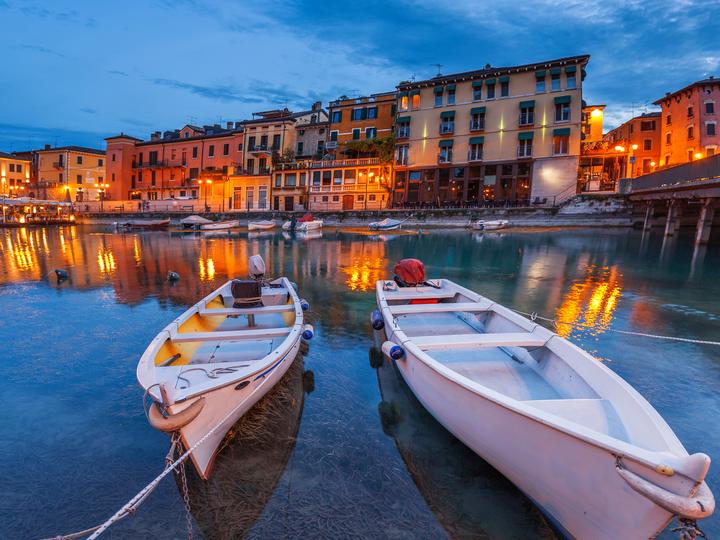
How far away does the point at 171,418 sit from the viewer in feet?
11.1

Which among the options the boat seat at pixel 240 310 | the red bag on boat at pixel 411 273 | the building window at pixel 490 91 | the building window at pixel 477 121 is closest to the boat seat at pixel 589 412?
the boat seat at pixel 240 310

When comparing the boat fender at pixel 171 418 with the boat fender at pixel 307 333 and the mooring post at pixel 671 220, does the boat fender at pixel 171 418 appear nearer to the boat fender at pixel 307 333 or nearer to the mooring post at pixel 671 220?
the boat fender at pixel 307 333

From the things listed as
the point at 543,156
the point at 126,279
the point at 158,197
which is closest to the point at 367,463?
the point at 126,279

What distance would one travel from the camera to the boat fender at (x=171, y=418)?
10.9 ft

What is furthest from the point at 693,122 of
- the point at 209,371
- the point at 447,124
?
the point at 209,371

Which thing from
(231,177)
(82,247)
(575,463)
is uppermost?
(231,177)

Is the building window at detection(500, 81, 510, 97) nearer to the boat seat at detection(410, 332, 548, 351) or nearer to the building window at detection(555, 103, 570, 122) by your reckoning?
the building window at detection(555, 103, 570, 122)

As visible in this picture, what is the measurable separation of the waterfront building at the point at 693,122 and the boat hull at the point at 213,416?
206ft

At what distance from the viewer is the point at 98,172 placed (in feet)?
263

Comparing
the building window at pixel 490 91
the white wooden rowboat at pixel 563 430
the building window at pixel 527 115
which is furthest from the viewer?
the building window at pixel 490 91

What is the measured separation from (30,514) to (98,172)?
94.7 m

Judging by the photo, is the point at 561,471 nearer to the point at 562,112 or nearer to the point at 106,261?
the point at 106,261

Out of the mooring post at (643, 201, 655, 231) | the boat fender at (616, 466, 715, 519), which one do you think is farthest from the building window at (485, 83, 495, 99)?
the boat fender at (616, 466, 715, 519)

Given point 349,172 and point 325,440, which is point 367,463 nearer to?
point 325,440
